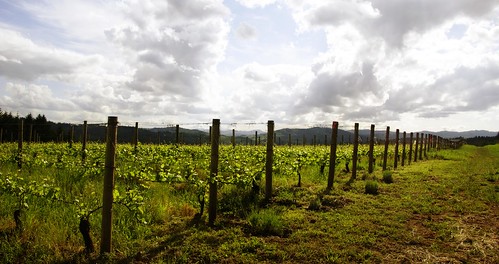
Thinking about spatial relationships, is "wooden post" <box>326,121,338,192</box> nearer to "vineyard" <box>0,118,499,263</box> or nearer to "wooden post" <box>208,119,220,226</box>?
"vineyard" <box>0,118,499,263</box>

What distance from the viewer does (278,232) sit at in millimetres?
6516

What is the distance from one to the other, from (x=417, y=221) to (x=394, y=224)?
2.72ft

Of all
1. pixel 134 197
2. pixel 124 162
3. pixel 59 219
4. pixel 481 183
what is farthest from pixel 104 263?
pixel 481 183

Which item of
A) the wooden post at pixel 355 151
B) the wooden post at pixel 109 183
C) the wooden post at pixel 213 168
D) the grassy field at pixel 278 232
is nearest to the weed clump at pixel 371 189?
the grassy field at pixel 278 232

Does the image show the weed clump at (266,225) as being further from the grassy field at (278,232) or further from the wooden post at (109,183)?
the wooden post at (109,183)

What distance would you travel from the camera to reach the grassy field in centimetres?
540

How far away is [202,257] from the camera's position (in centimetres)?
529

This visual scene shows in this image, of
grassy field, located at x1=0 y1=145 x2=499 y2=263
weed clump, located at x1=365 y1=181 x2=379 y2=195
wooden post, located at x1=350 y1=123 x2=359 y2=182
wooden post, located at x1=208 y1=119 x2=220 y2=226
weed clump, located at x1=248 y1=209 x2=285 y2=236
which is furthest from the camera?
wooden post, located at x1=350 y1=123 x2=359 y2=182

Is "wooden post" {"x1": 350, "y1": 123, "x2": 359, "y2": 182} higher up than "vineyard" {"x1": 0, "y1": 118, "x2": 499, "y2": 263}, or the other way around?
"wooden post" {"x1": 350, "y1": 123, "x2": 359, "y2": 182}

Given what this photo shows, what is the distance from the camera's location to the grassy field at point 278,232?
5.40m

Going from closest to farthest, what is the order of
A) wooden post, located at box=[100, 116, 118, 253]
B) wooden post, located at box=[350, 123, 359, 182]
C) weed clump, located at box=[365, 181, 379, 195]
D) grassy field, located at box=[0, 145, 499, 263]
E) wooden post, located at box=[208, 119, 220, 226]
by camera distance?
wooden post, located at box=[100, 116, 118, 253] < grassy field, located at box=[0, 145, 499, 263] < wooden post, located at box=[208, 119, 220, 226] < weed clump, located at box=[365, 181, 379, 195] < wooden post, located at box=[350, 123, 359, 182]

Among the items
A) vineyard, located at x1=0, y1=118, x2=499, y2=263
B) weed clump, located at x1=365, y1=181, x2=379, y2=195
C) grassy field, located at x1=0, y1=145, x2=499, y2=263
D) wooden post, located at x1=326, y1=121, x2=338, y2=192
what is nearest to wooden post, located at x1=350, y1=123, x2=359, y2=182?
wooden post, located at x1=326, y1=121, x2=338, y2=192

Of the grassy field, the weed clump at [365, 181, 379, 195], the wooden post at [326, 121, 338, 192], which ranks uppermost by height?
the wooden post at [326, 121, 338, 192]

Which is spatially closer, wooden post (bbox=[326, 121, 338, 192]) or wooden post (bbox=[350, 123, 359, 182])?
wooden post (bbox=[326, 121, 338, 192])
